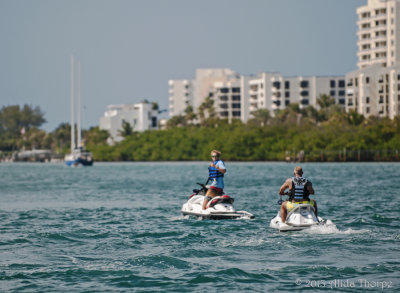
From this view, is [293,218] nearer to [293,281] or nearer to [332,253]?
[332,253]

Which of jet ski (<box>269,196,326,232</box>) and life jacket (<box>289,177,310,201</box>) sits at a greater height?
life jacket (<box>289,177,310,201</box>)

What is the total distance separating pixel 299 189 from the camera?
25094 mm

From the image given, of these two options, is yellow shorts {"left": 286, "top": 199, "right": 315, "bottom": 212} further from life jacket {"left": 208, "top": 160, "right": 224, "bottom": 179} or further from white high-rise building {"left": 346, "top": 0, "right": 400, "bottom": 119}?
white high-rise building {"left": 346, "top": 0, "right": 400, "bottom": 119}

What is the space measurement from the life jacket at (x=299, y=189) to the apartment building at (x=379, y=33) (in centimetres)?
16489

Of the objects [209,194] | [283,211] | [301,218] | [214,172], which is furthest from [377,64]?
[301,218]

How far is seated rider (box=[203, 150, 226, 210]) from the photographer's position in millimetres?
28250

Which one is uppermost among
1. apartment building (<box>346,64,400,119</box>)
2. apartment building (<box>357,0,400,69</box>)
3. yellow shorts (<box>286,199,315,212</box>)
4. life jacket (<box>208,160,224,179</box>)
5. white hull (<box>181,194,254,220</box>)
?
apartment building (<box>357,0,400,69</box>)

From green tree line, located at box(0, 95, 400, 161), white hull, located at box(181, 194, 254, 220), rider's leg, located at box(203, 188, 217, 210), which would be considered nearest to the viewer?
rider's leg, located at box(203, 188, 217, 210)

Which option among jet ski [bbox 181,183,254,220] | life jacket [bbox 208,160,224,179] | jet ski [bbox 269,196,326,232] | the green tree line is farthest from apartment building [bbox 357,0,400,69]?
jet ski [bbox 269,196,326,232]

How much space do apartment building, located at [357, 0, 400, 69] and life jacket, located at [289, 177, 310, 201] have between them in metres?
165

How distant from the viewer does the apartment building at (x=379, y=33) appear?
610 ft

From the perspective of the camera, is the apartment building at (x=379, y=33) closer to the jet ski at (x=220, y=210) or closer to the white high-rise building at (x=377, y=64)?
the white high-rise building at (x=377, y=64)

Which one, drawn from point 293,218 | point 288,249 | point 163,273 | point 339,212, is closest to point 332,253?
point 288,249

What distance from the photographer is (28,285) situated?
1864cm
